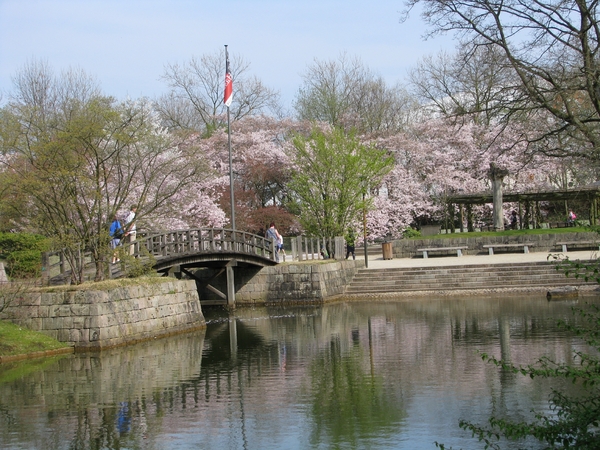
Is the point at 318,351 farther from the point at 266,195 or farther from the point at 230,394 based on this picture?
the point at 266,195

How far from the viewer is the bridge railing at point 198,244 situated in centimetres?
2216

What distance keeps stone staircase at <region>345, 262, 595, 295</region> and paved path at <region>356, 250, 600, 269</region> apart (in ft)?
3.52

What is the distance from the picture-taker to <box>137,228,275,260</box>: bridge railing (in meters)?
22.2

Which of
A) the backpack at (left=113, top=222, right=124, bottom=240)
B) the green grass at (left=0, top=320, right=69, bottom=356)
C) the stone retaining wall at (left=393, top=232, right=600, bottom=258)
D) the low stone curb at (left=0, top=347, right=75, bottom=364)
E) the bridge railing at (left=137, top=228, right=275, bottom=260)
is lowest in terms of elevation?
the low stone curb at (left=0, top=347, right=75, bottom=364)

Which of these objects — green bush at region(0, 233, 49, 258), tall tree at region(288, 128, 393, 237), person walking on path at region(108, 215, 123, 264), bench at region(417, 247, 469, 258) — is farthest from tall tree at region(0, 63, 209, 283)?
bench at region(417, 247, 469, 258)

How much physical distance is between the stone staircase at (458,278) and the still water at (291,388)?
21.2 feet

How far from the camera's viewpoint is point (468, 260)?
32.2 m

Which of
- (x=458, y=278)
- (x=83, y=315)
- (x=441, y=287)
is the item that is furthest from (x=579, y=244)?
(x=83, y=315)

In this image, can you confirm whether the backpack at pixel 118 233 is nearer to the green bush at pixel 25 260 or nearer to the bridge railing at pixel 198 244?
the bridge railing at pixel 198 244

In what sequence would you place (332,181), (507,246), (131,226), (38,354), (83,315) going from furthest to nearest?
(507,246) < (332,181) < (131,226) < (83,315) < (38,354)

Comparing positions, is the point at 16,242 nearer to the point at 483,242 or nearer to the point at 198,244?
the point at 198,244

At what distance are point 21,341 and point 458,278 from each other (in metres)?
16.7

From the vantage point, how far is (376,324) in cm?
2053

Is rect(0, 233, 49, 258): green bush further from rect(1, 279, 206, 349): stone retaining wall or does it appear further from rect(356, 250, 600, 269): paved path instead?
rect(356, 250, 600, 269): paved path
